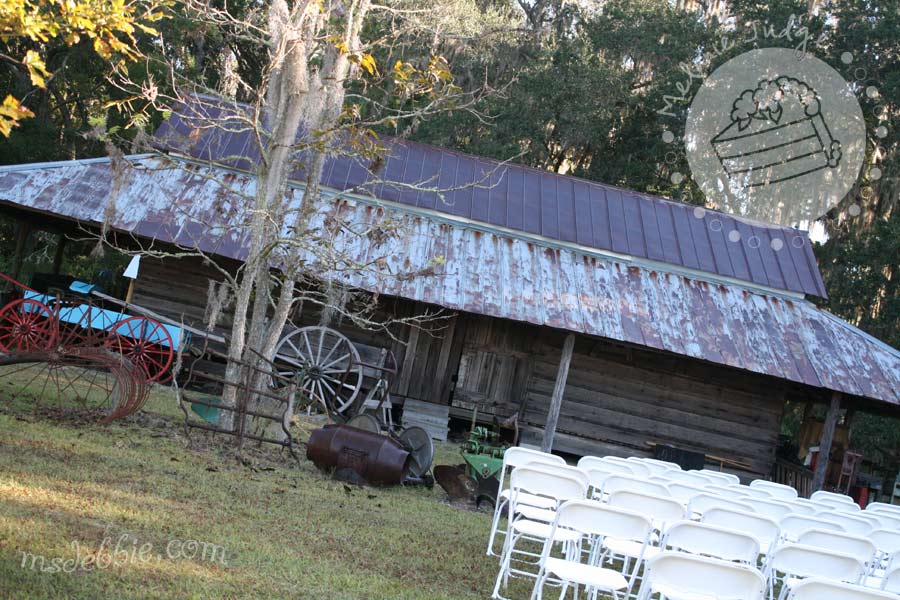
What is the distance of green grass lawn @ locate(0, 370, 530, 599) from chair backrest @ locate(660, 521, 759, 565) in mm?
1659

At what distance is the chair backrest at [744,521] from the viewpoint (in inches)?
211

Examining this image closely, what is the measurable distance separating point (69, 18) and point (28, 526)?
2.89 meters

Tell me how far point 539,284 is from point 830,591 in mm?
11485

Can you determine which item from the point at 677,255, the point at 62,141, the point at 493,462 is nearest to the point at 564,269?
the point at 677,255

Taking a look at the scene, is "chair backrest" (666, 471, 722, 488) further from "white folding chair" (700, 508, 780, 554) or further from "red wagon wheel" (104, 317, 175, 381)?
"red wagon wheel" (104, 317, 175, 381)

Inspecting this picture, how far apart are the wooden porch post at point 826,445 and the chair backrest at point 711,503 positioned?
9501 millimetres

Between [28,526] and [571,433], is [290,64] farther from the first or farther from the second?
[571,433]

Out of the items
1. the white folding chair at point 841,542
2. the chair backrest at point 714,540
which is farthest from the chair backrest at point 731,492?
the chair backrest at point 714,540

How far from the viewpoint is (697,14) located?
1040 inches

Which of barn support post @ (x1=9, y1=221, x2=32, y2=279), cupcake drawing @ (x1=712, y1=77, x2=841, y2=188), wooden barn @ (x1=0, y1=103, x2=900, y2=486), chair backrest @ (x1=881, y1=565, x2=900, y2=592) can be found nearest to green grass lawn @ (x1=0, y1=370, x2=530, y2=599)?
chair backrest @ (x1=881, y1=565, x2=900, y2=592)

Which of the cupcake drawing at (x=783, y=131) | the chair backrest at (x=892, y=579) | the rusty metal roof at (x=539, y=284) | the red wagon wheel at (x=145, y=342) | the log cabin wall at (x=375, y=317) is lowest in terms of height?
the red wagon wheel at (x=145, y=342)

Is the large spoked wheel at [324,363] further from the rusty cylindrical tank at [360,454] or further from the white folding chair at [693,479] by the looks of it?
the white folding chair at [693,479]

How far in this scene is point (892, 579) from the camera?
4.70 metres

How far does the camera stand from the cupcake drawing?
78.9ft
